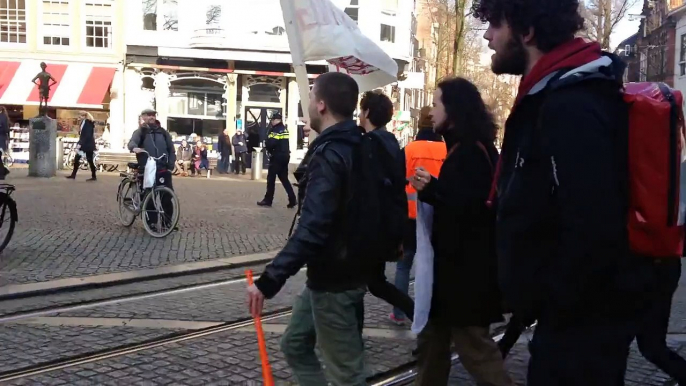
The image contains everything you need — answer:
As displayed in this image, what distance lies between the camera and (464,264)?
347 cm

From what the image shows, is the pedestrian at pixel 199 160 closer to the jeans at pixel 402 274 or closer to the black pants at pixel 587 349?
the jeans at pixel 402 274

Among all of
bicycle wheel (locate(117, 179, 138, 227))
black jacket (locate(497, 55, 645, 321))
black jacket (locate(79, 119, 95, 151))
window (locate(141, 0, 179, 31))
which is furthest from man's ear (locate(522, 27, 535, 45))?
window (locate(141, 0, 179, 31))

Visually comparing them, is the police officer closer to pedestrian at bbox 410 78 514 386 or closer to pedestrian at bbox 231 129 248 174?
pedestrian at bbox 410 78 514 386

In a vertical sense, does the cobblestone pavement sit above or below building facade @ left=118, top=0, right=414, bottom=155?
below

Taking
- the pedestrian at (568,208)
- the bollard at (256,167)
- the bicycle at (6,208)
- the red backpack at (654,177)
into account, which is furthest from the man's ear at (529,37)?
the bollard at (256,167)

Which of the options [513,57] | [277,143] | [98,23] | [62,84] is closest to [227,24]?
[98,23]

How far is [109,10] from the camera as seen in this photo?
3181cm

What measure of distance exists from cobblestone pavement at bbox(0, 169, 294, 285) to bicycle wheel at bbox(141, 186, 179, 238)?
5.7 inches

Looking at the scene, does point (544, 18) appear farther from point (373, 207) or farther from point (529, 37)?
point (373, 207)

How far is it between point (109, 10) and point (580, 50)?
1280 inches

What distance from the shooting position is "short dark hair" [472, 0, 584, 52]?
6.72 ft

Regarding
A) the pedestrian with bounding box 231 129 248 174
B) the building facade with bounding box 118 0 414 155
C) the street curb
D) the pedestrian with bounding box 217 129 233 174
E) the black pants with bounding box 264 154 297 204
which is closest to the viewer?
the street curb

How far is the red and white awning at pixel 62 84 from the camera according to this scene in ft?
96.1

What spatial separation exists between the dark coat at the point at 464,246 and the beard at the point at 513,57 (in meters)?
1.39
